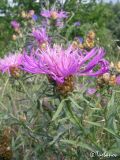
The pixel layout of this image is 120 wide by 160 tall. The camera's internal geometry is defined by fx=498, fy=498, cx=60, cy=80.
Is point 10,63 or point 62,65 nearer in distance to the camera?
point 62,65

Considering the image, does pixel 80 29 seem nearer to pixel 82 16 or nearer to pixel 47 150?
pixel 82 16

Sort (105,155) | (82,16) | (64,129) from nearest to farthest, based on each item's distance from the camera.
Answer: (105,155) < (64,129) < (82,16)

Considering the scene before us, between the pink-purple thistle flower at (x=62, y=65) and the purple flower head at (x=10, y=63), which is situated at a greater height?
the pink-purple thistle flower at (x=62, y=65)

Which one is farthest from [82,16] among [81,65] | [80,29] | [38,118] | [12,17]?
[81,65]

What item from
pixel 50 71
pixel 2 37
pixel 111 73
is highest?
pixel 50 71

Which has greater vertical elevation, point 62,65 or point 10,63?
point 62,65

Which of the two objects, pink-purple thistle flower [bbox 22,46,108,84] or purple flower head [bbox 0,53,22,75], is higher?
pink-purple thistle flower [bbox 22,46,108,84]

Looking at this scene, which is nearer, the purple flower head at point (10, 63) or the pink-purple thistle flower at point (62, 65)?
the pink-purple thistle flower at point (62, 65)

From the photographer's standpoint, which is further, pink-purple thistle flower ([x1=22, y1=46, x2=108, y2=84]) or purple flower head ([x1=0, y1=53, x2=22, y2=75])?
purple flower head ([x1=0, y1=53, x2=22, y2=75])

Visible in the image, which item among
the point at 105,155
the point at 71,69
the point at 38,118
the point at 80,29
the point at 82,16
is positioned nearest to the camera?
the point at 71,69

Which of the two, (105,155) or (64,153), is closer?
(105,155)

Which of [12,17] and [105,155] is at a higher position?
[105,155]
